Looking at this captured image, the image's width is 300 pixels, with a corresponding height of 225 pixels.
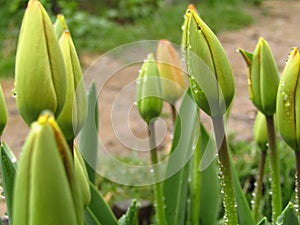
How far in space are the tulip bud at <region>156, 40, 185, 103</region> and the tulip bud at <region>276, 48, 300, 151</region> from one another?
0.33 m

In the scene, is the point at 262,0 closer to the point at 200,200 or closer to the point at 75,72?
the point at 200,200

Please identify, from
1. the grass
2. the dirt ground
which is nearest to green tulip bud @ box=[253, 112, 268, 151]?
the dirt ground

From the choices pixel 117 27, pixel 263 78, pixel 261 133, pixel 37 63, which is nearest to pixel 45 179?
pixel 37 63

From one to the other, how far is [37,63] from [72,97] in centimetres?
10

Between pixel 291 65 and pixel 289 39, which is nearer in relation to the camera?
pixel 291 65

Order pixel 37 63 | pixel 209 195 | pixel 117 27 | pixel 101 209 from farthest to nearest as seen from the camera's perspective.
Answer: pixel 117 27 < pixel 209 195 < pixel 101 209 < pixel 37 63

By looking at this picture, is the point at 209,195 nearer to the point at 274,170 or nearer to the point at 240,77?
the point at 274,170

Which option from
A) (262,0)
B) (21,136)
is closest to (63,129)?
(21,136)

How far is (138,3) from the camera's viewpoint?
5168 mm

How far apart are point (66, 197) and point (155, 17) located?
180 inches

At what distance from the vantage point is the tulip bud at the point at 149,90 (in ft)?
3.41

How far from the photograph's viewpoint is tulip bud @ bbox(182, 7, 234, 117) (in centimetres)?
73

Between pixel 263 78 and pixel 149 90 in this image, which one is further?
pixel 149 90

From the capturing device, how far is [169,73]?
113 centimetres
